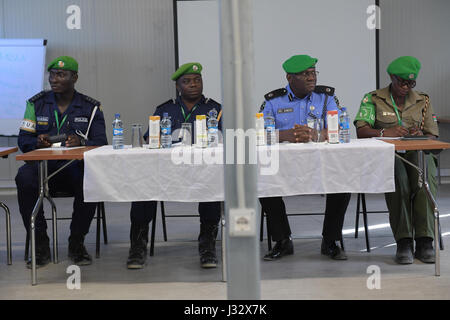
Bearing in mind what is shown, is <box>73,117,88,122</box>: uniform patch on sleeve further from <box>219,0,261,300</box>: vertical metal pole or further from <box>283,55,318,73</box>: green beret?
<box>219,0,261,300</box>: vertical metal pole

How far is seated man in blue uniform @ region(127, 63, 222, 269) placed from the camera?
3604 millimetres

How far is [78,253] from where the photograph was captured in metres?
3.70

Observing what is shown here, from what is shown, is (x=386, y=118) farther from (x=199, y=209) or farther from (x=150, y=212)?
(x=150, y=212)

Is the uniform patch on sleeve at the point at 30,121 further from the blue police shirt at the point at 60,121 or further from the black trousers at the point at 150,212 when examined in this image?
the black trousers at the point at 150,212

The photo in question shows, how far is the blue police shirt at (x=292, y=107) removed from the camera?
3.91m

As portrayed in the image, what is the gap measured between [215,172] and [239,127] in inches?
51.6

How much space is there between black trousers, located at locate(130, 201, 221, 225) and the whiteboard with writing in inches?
141

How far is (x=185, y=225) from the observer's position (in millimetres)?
4961

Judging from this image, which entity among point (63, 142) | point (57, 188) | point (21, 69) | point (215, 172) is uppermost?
point (21, 69)

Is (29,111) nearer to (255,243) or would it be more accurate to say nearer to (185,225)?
(185,225)

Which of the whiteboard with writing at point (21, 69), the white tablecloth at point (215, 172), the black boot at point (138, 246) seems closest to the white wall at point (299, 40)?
the whiteboard with writing at point (21, 69)

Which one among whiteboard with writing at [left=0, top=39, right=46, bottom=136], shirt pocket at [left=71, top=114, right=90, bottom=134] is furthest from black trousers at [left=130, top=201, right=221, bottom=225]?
whiteboard with writing at [left=0, top=39, right=46, bottom=136]

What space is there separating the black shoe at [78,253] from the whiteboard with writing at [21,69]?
343 centimetres

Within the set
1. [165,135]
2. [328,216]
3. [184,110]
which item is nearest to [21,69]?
[184,110]
